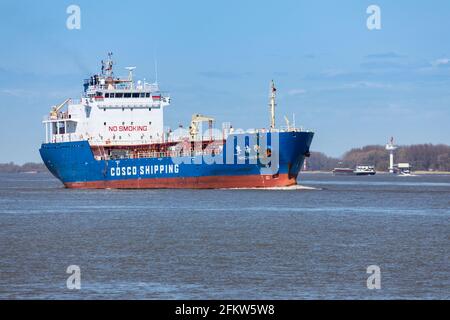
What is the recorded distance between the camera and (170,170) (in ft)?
223

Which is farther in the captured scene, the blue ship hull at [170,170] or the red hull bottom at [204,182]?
the red hull bottom at [204,182]

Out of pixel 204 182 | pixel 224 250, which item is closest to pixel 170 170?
pixel 204 182

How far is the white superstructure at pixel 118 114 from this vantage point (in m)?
73.4

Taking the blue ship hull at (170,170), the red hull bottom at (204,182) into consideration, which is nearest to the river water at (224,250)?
the blue ship hull at (170,170)

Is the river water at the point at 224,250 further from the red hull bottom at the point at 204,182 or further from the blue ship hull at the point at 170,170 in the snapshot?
the red hull bottom at the point at 204,182

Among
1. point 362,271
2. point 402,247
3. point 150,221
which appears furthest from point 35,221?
point 362,271

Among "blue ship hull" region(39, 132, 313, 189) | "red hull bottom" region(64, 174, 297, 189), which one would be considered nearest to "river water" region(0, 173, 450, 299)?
"blue ship hull" region(39, 132, 313, 189)

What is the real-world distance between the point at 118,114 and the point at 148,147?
401cm

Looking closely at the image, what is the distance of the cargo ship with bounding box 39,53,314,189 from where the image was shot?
64.2 meters

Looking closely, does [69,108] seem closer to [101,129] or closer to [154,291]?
[101,129]

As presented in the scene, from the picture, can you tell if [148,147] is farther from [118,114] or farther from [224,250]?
[224,250]

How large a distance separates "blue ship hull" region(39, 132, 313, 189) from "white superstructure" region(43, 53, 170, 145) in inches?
69.5

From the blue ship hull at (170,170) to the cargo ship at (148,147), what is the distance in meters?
0.07

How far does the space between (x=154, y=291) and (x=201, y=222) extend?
62.6 feet
